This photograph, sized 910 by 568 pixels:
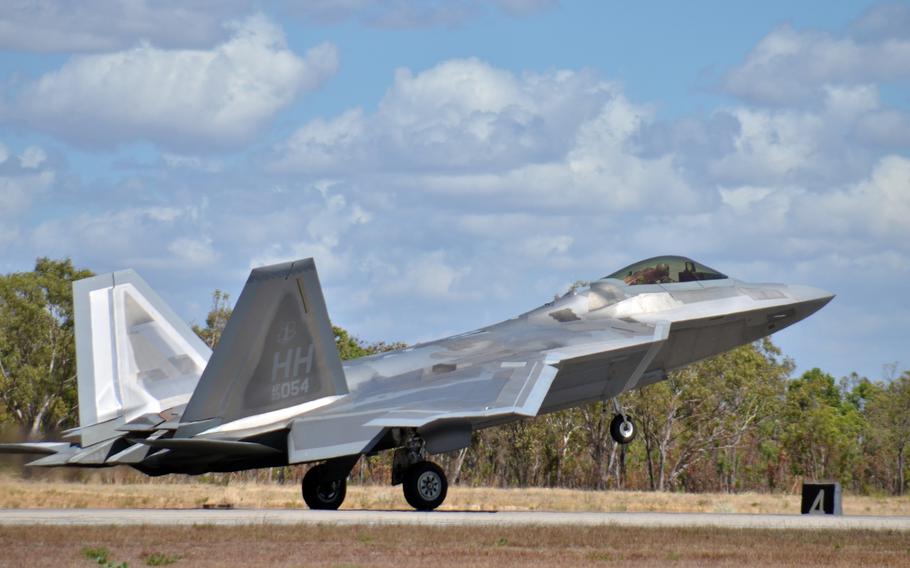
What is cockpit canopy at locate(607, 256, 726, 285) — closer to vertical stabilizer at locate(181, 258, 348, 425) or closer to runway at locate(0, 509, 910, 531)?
runway at locate(0, 509, 910, 531)

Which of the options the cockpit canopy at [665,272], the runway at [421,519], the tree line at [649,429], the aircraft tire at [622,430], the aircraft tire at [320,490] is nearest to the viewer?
the runway at [421,519]

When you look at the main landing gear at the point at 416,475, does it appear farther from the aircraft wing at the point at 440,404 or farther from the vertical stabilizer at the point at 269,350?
the vertical stabilizer at the point at 269,350

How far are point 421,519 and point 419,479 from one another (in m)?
1.66

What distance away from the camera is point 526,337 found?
877 inches

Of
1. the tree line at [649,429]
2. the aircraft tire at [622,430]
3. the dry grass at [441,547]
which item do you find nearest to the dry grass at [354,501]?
the aircraft tire at [622,430]

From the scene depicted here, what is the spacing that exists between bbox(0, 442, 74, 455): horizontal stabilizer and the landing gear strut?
526 cm

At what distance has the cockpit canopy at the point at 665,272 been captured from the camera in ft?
78.7

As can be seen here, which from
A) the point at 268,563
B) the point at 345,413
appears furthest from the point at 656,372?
the point at 268,563

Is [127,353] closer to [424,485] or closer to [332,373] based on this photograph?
[332,373]

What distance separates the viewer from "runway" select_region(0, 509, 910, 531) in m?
17.5

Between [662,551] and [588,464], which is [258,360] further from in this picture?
[588,464]

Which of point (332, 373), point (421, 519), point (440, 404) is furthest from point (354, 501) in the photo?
point (421, 519)

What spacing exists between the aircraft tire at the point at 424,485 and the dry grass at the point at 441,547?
315 cm

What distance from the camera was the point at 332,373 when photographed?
65.1 feet
